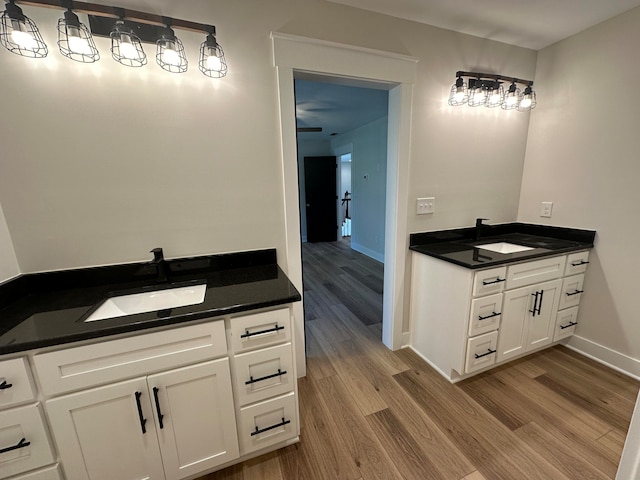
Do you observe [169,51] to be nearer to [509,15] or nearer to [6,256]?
[6,256]

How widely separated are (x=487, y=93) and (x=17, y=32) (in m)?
2.47

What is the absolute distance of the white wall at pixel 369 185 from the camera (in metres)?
4.35

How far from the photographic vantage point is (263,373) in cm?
120

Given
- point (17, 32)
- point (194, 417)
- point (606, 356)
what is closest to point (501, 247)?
point (606, 356)

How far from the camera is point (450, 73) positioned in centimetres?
187

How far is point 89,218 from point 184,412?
3.40 feet

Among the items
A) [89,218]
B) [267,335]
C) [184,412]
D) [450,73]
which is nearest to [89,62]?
[89,218]

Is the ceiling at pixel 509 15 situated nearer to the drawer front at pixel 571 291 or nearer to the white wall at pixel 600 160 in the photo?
the white wall at pixel 600 160

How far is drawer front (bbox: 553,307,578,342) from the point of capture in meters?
2.00

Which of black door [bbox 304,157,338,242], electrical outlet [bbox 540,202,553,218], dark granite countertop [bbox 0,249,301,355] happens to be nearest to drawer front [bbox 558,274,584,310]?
electrical outlet [bbox 540,202,553,218]

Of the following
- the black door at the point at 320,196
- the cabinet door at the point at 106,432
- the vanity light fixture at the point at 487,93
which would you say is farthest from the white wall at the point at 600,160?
the black door at the point at 320,196

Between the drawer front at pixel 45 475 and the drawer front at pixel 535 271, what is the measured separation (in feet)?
7.74

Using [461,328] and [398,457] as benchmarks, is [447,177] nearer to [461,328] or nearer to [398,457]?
[461,328]

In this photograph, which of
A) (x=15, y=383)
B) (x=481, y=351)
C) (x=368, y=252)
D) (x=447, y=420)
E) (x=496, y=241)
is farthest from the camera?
(x=368, y=252)
